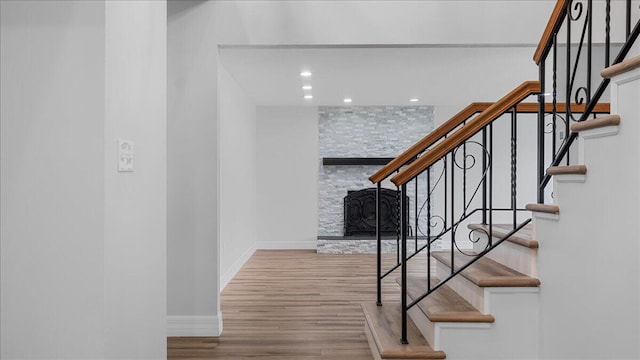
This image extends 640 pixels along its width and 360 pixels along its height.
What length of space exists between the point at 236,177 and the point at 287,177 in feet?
6.73

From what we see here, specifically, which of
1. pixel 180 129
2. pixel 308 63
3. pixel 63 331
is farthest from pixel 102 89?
pixel 308 63

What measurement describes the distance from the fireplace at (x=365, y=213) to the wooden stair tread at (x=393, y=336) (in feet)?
15.5

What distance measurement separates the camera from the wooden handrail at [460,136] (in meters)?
2.40

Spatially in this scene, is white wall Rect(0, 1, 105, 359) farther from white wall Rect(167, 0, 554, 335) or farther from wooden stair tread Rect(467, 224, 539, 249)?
wooden stair tread Rect(467, 224, 539, 249)

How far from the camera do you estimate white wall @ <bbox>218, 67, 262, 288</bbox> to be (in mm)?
5105

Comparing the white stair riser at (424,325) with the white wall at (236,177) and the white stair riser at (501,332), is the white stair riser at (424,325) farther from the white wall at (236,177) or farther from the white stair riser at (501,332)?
the white wall at (236,177)

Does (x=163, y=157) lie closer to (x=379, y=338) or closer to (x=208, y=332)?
(x=379, y=338)

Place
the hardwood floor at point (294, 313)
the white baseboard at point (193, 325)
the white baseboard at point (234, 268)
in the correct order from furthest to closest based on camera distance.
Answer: the white baseboard at point (234, 268)
the white baseboard at point (193, 325)
the hardwood floor at point (294, 313)

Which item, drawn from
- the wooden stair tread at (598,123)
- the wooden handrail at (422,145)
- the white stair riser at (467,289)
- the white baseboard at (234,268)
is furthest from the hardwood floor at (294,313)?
the wooden stair tread at (598,123)

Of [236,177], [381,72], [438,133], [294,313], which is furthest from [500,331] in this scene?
[236,177]

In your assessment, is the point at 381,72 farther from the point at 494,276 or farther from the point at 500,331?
the point at 500,331

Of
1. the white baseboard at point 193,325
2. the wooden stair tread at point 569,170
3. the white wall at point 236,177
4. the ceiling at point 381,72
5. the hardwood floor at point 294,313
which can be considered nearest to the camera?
the wooden stair tread at point 569,170

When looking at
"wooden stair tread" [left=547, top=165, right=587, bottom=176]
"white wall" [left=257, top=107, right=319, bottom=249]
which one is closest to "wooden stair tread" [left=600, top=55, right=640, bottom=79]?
"wooden stair tread" [left=547, top=165, right=587, bottom=176]

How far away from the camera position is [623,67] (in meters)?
1.67
